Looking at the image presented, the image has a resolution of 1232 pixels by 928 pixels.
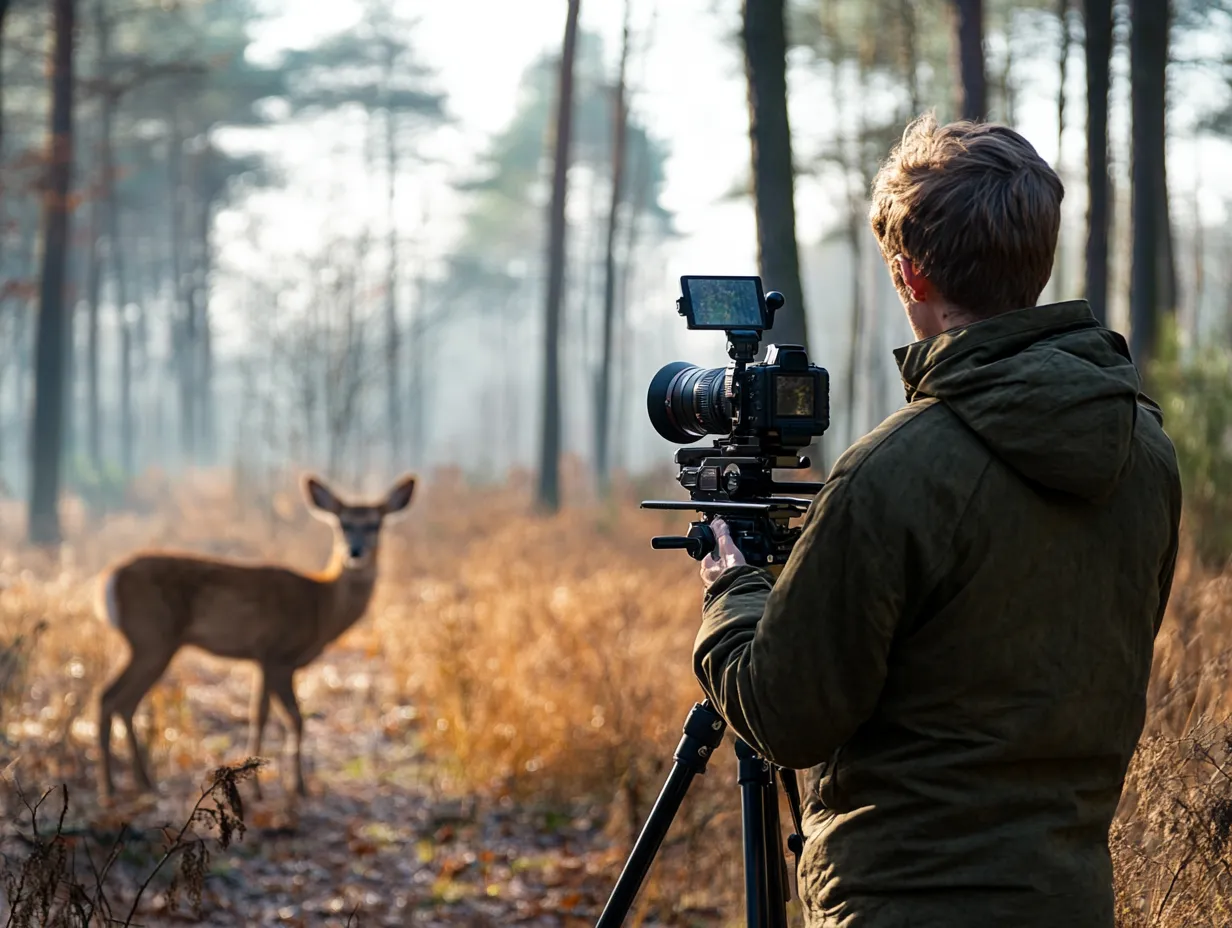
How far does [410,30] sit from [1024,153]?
1473 inches

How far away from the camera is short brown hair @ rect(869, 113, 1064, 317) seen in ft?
6.24

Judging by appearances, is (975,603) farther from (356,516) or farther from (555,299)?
(555,299)

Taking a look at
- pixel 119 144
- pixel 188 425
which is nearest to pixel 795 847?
pixel 119 144

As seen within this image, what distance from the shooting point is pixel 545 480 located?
63.4 ft

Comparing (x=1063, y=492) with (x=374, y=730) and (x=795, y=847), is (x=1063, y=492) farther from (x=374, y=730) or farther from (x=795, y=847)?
(x=374, y=730)

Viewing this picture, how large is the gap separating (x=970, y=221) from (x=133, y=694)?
6512mm

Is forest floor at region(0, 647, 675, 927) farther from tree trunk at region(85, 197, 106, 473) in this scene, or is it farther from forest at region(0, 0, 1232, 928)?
tree trunk at region(85, 197, 106, 473)

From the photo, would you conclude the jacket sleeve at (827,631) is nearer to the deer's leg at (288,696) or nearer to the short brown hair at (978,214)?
the short brown hair at (978,214)

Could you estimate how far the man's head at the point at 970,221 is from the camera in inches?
74.9

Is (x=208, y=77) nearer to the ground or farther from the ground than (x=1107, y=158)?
farther from the ground

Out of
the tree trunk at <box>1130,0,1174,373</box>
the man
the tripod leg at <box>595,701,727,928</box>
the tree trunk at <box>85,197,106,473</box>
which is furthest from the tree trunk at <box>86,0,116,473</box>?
the man

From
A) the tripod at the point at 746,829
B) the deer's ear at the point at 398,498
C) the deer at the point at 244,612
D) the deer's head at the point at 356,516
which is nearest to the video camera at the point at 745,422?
the tripod at the point at 746,829

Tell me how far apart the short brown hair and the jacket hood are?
7cm

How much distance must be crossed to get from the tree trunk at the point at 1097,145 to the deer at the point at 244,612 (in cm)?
693
